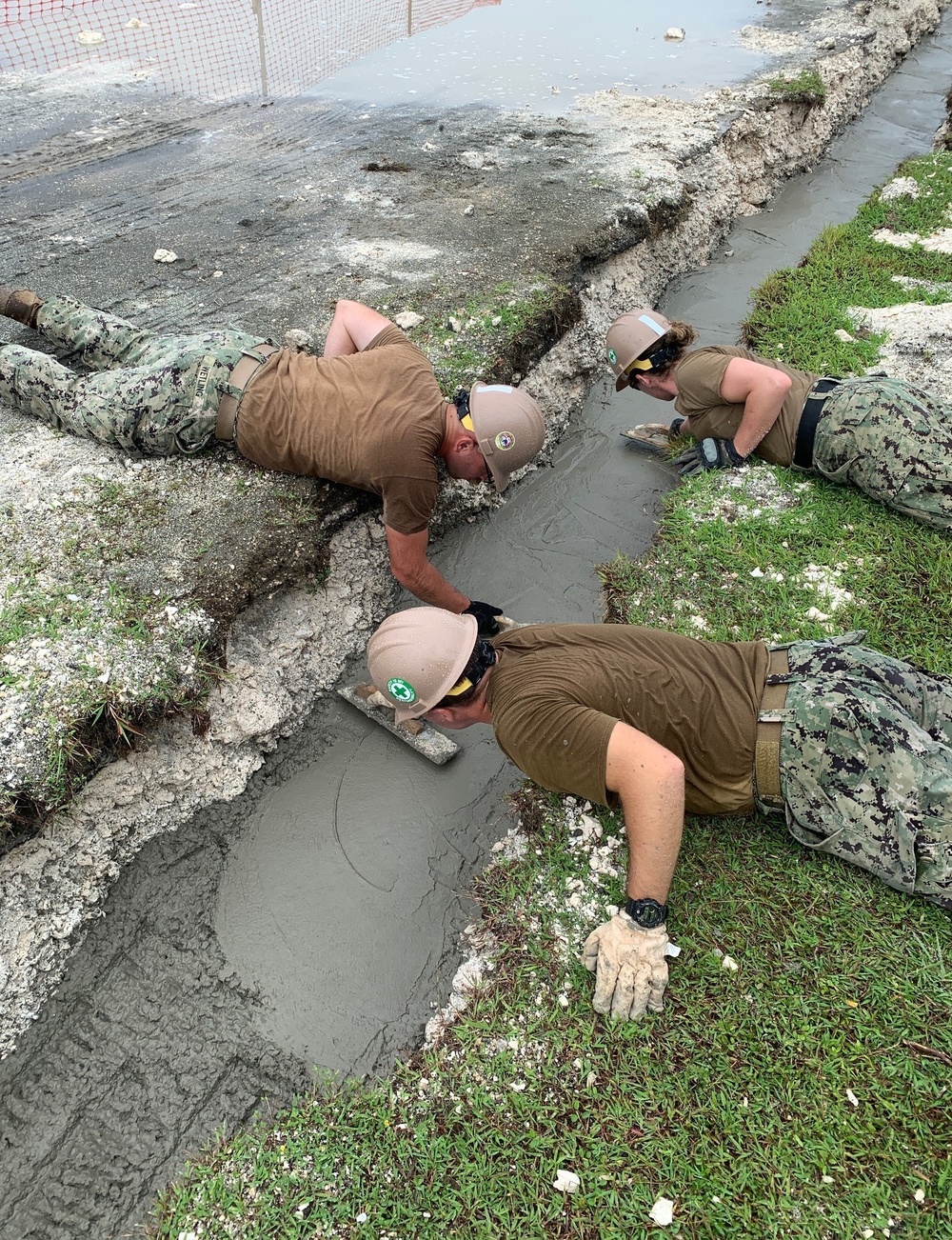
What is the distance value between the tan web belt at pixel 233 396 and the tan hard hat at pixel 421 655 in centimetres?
167

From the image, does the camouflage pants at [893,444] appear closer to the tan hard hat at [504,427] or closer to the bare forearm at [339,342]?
the tan hard hat at [504,427]

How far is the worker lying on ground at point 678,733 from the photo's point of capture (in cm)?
237

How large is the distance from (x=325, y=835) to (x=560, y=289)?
3774mm

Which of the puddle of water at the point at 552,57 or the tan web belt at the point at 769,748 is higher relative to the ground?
the puddle of water at the point at 552,57

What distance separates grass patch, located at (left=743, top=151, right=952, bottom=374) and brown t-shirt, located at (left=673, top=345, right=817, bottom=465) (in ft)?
3.21

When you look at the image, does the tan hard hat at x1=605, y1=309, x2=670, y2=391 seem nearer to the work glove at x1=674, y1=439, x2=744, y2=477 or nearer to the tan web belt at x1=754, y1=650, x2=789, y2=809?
the work glove at x1=674, y1=439, x2=744, y2=477

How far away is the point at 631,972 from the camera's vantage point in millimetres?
2445

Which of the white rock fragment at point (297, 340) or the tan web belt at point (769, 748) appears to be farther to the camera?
the white rock fragment at point (297, 340)

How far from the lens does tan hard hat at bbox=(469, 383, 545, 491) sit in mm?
3467

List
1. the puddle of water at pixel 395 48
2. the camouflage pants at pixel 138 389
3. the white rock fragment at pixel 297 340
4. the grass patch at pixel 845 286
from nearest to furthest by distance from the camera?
the camouflage pants at pixel 138 389, the white rock fragment at pixel 297 340, the grass patch at pixel 845 286, the puddle of water at pixel 395 48

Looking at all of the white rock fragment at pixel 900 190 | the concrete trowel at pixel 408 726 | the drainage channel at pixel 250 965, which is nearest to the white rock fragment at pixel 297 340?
the drainage channel at pixel 250 965

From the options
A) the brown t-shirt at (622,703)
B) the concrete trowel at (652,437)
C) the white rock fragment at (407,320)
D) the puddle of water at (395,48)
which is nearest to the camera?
the brown t-shirt at (622,703)

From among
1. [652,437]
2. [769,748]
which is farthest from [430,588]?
[652,437]

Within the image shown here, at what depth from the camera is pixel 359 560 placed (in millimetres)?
3965
